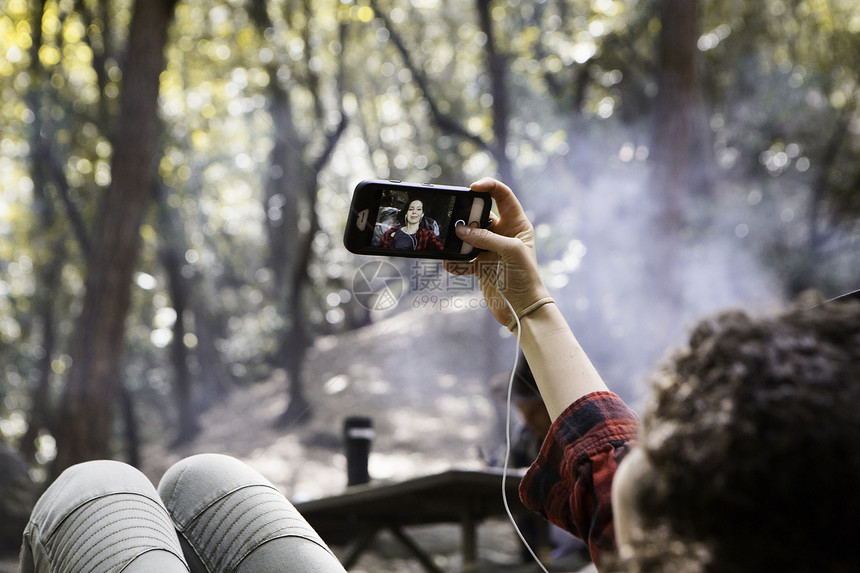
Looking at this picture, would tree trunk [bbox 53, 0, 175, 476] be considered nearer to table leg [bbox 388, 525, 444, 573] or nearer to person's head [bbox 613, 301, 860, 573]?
table leg [bbox 388, 525, 444, 573]

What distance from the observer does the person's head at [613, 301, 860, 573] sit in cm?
44

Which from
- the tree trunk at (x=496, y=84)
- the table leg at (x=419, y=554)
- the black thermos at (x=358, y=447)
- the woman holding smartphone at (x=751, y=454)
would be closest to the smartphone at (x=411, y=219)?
the woman holding smartphone at (x=751, y=454)

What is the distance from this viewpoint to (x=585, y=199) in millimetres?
7047

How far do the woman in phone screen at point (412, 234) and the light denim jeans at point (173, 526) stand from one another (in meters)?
0.38

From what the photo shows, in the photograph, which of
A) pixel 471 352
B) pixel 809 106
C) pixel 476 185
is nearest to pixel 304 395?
pixel 471 352

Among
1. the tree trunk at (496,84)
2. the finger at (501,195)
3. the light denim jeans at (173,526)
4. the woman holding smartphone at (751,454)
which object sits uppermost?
the tree trunk at (496,84)

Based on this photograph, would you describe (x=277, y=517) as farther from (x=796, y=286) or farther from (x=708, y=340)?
(x=796, y=286)

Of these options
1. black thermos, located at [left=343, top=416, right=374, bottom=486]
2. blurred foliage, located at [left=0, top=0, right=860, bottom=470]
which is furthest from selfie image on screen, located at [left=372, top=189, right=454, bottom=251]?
blurred foliage, located at [left=0, top=0, right=860, bottom=470]

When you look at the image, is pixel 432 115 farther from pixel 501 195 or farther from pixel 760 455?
pixel 760 455

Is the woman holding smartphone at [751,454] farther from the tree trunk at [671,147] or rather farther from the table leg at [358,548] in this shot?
the tree trunk at [671,147]

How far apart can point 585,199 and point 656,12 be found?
84.8 inches

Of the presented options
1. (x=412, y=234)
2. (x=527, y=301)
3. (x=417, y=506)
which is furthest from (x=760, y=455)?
(x=417, y=506)

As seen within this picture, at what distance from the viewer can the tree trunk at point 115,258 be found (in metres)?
4.41

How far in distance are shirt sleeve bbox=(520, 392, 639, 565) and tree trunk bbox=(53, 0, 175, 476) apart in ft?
14.0
